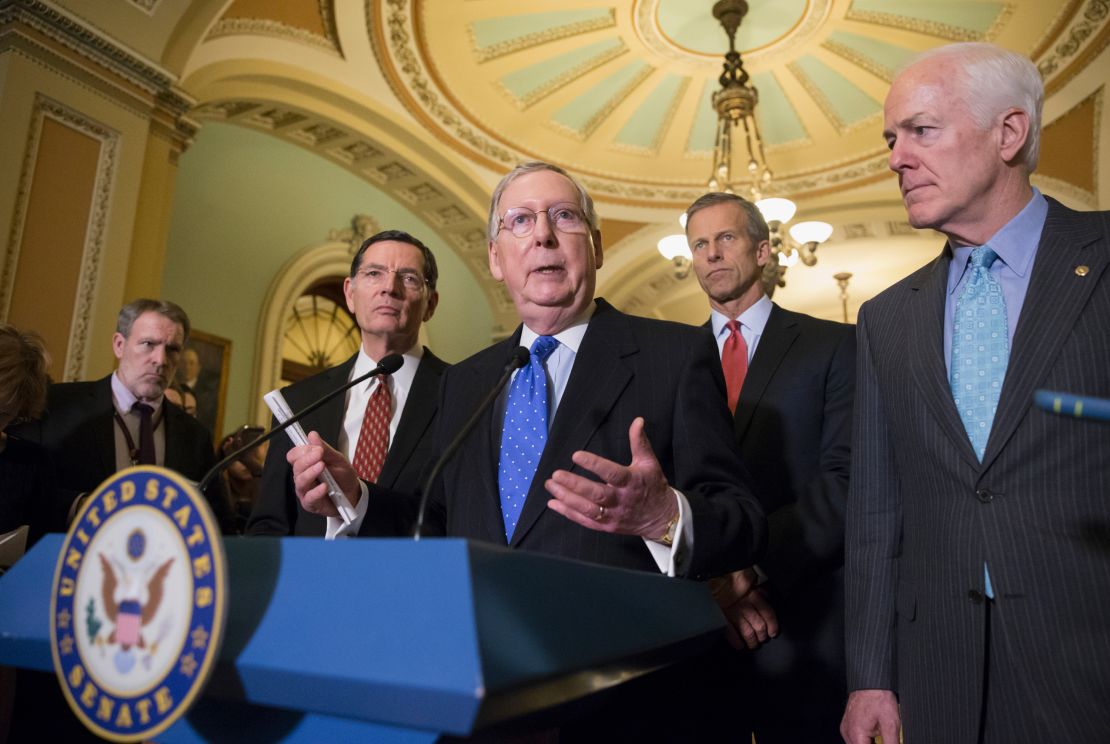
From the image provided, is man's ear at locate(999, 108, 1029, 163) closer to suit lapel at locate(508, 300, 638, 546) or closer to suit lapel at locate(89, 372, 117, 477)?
suit lapel at locate(508, 300, 638, 546)

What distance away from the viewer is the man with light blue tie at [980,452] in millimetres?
1182

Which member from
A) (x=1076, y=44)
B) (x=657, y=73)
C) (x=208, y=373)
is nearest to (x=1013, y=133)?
(x=208, y=373)

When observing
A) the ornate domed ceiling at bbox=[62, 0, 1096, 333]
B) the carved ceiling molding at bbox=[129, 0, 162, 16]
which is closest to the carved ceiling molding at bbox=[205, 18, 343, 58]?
the ornate domed ceiling at bbox=[62, 0, 1096, 333]

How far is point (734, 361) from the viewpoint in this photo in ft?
7.04

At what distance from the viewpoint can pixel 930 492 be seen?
1357mm

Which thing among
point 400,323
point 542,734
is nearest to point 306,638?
point 542,734

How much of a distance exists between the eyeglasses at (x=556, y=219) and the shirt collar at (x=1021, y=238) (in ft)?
2.28

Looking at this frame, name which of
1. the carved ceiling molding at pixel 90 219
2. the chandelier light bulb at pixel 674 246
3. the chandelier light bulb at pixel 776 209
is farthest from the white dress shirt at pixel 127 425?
the chandelier light bulb at pixel 776 209

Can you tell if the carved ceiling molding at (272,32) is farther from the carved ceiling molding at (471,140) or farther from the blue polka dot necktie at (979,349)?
the blue polka dot necktie at (979,349)

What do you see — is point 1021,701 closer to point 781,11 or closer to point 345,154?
point 781,11

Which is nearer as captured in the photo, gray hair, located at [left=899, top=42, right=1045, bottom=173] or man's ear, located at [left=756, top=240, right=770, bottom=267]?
gray hair, located at [left=899, top=42, right=1045, bottom=173]

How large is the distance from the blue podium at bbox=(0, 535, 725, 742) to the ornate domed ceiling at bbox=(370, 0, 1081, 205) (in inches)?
238

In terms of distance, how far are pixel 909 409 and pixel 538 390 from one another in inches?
24.3

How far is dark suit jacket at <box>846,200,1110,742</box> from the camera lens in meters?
1.16
